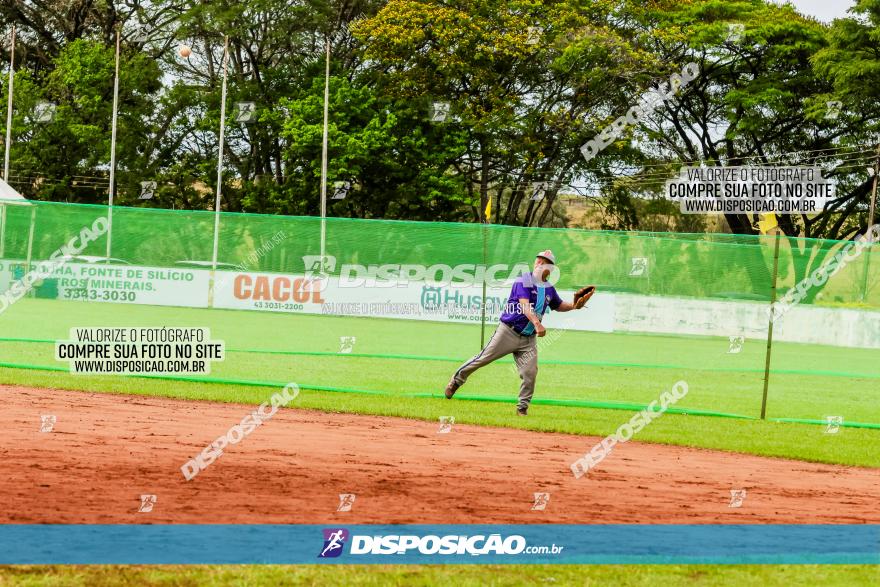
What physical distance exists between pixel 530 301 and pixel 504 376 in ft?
20.0

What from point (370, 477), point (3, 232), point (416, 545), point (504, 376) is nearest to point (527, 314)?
point (370, 477)

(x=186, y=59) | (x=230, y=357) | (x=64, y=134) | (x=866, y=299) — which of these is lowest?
(x=230, y=357)

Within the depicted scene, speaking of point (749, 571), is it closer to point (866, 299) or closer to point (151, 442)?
point (151, 442)

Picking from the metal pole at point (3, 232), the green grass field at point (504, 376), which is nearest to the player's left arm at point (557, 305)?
the green grass field at point (504, 376)

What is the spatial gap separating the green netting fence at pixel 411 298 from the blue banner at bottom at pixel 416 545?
9635 mm

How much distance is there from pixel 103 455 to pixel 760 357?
1602 cm

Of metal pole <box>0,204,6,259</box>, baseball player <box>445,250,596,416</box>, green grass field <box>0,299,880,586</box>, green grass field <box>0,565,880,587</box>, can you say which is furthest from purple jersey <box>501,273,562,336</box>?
metal pole <box>0,204,6,259</box>

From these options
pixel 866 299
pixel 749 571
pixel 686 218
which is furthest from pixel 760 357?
pixel 686 218

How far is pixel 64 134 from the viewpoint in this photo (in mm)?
53500

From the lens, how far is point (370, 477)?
8.96 meters

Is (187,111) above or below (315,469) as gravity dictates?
above

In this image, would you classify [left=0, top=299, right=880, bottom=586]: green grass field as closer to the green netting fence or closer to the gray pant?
the green netting fence

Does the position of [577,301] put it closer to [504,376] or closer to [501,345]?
[501,345]

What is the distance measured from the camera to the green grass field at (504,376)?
518 inches
